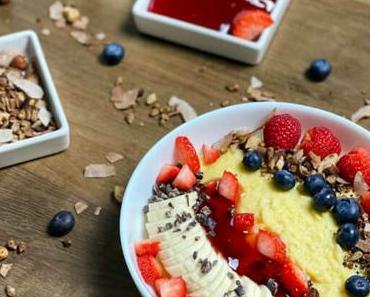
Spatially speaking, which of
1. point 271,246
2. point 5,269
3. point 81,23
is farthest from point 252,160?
point 81,23

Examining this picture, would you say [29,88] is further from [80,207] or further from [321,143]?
[321,143]

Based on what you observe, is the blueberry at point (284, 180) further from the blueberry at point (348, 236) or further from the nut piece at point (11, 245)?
the nut piece at point (11, 245)

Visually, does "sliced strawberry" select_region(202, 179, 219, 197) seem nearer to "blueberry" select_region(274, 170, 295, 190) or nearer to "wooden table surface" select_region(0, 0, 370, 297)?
"blueberry" select_region(274, 170, 295, 190)

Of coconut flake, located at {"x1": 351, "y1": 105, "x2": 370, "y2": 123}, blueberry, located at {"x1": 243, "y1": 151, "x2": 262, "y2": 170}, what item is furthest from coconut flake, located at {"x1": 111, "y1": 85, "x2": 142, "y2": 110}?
coconut flake, located at {"x1": 351, "y1": 105, "x2": 370, "y2": 123}

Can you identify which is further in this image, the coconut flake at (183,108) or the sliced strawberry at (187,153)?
the coconut flake at (183,108)

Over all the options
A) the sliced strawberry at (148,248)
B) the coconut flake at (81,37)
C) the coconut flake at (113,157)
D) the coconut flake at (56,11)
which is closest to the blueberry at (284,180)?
the sliced strawberry at (148,248)

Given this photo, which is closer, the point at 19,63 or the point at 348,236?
the point at 348,236
